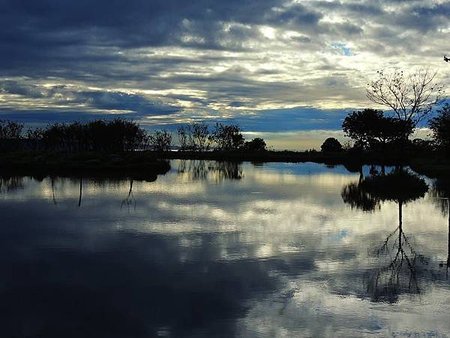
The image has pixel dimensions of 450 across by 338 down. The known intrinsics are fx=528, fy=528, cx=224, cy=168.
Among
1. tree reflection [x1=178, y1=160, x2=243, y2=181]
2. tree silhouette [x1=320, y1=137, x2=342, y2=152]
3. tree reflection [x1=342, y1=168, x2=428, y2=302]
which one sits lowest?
tree reflection [x1=178, y1=160, x2=243, y2=181]

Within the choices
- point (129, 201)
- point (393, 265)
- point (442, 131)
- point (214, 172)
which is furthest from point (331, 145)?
point (393, 265)

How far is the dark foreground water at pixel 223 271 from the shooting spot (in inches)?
254

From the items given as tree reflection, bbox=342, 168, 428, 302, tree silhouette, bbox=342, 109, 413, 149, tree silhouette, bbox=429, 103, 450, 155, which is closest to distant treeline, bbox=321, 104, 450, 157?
tree silhouette, bbox=342, 109, 413, 149

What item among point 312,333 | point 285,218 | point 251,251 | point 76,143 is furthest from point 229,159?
point 312,333

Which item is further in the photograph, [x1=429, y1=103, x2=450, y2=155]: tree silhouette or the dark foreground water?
[x1=429, y1=103, x2=450, y2=155]: tree silhouette

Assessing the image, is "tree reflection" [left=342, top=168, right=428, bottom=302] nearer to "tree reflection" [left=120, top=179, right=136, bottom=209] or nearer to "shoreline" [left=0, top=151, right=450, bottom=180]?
"tree reflection" [left=120, top=179, right=136, bottom=209]

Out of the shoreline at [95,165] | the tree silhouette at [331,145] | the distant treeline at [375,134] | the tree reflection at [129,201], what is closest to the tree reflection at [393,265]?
the tree reflection at [129,201]

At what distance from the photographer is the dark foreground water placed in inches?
254

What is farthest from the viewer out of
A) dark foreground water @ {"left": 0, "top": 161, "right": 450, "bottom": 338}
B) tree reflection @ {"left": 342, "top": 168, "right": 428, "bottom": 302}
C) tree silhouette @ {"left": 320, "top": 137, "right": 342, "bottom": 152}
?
tree silhouette @ {"left": 320, "top": 137, "right": 342, "bottom": 152}

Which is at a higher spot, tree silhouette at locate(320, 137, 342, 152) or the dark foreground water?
tree silhouette at locate(320, 137, 342, 152)

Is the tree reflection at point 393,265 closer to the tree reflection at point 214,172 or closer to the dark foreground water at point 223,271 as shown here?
the dark foreground water at point 223,271

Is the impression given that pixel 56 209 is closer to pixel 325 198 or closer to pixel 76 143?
pixel 325 198

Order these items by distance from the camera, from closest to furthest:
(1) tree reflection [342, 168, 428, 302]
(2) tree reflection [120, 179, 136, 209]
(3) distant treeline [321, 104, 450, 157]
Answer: (1) tree reflection [342, 168, 428, 302] < (2) tree reflection [120, 179, 136, 209] < (3) distant treeline [321, 104, 450, 157]

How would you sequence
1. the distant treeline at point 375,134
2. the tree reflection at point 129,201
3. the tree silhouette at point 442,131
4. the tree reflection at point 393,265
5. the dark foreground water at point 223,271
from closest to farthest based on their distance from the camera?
1. the dark foreground water at point 223,271
2. the tree reflection at point 393,265
3. the tree reflection at point 129,201
4. the tree silhouette at point 442,131
5. the distant treeline at point 375,134
